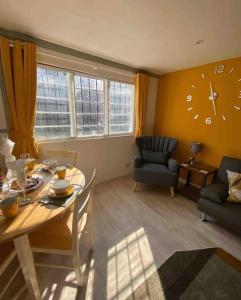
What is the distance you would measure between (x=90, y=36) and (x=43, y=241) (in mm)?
2250

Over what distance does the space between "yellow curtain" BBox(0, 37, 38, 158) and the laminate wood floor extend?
1.42 metres

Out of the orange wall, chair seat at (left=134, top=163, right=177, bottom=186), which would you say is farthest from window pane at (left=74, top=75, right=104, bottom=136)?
the orange wall

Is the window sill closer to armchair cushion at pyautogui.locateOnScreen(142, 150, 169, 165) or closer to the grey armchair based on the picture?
the grey armchair

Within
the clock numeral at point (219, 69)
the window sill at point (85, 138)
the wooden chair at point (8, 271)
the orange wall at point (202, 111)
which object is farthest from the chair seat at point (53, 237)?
the clock numeral at point (219, 69)

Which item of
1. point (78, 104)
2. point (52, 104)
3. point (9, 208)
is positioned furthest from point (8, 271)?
point (78, 104)

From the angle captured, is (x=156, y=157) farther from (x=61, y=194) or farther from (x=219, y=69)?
(x=61, y=194)

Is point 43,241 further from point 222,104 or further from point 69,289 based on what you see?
point 222,104

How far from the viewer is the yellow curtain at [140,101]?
10.1 feet

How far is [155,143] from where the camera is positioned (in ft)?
10.4

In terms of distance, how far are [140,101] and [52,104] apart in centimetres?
173

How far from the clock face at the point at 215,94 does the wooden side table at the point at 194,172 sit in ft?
2.69

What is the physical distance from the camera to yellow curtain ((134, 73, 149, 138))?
10.1 feet

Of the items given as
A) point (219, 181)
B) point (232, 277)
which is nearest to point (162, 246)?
point (232, 277)

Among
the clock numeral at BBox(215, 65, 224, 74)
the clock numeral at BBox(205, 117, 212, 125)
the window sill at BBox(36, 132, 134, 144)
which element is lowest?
the window sill at BBox(36, 132, 134, 144)
